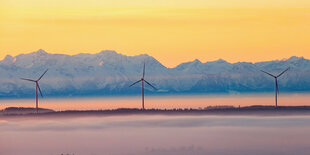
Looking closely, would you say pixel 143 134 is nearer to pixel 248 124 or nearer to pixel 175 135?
pixel 175 135

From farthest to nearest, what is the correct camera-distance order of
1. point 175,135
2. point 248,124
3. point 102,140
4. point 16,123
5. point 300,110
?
1. point 300,110
2. point 16,123
3. point 248,124
4. point 175,135
5. point 102,140

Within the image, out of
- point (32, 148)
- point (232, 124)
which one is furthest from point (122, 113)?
point (32, 148)

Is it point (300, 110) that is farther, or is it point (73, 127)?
point (300, 110)

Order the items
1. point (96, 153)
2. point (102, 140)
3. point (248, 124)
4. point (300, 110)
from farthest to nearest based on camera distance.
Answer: point (300, 110)
point (248, 124)
point (102, 140)
point (96, 153)

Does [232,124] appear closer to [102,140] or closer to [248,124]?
[248,124]

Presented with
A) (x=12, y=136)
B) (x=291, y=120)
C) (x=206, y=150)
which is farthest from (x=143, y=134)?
(x=291, y=120)

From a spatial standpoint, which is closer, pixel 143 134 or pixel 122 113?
pixel 143 134

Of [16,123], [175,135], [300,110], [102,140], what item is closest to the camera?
[102,140]

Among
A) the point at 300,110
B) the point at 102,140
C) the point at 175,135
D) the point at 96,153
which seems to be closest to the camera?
the point at 96,153
